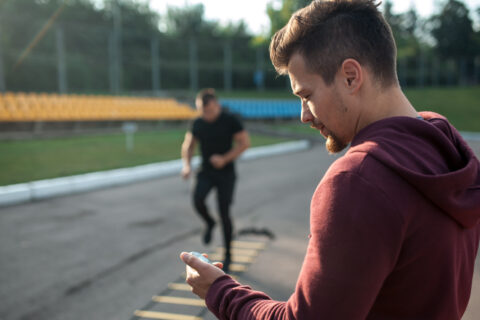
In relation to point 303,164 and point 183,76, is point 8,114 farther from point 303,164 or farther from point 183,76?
point 183,76

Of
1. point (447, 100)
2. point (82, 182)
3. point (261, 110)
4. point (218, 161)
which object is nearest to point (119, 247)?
point (218, 161)

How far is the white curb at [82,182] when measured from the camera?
7.53 m

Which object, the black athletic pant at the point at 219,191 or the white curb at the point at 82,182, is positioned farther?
the white curb at the point at 82,182

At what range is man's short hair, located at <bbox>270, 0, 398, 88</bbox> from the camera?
1.07 meters

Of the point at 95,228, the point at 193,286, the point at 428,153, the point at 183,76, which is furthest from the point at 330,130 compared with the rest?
the point at 183,76

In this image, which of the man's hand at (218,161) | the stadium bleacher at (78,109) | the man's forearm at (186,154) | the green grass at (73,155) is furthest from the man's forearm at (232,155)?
the stadium bleacher at (78,109)

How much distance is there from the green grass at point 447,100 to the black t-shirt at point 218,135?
72.1ft

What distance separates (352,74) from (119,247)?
481 centimetres

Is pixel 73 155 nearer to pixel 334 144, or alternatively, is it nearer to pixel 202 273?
pixel 202 273

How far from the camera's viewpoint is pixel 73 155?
11883 millimetres

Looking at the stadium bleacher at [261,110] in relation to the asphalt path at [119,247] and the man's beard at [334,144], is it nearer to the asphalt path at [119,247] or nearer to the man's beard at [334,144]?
the asphalt path at [119,247]

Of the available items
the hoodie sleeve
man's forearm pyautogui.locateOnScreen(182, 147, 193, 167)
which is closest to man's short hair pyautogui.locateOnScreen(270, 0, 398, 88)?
the hoodie sleeve

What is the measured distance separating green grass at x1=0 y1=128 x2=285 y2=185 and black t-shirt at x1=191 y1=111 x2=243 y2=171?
5.45 meters

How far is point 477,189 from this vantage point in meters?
1.06
